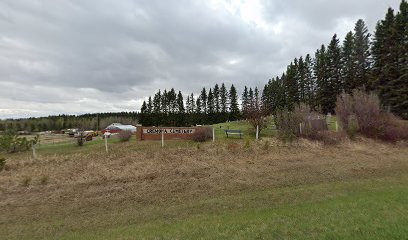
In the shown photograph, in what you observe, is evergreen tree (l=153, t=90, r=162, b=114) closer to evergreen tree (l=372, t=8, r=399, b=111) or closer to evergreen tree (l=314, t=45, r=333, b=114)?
evergreen tree (l=314, t=45, r=333, b=114)

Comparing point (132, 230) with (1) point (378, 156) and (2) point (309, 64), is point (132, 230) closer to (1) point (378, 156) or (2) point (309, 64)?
(1) point (378, 156)

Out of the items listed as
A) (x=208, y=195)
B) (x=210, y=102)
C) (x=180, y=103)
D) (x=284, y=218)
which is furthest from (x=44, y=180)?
(x=210, y=102)

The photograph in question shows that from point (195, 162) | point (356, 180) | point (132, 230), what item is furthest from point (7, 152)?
point (356, 180)

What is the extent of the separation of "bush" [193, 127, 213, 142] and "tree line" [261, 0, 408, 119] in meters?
6.25

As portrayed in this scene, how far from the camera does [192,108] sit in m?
102

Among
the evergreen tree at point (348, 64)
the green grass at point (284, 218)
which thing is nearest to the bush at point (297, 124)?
the green grass at point (284, 218)

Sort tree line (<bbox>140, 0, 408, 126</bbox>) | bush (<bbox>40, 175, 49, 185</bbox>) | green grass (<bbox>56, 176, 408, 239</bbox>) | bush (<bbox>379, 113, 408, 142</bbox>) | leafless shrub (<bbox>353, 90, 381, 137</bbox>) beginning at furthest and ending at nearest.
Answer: tree line (<bbox>140, 0, 408, 126</bbox>) < leafless shrub (<bbox>353, 90, 381, 137</bbox>) < bush (<bbox>379, 113, 408, 142</bbox>) < bush (<bbox>40, 175, 49, 185</bbox>) < green grass (<bbox>56, 176, 408, 239</bbox>)

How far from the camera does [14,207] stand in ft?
27.3

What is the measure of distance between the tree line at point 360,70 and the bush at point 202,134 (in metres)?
6.25

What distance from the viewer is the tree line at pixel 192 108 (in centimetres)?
8488

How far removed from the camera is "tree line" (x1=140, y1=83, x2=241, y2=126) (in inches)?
3342

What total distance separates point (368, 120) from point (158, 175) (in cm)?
1972

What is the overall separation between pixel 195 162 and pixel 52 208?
666cm

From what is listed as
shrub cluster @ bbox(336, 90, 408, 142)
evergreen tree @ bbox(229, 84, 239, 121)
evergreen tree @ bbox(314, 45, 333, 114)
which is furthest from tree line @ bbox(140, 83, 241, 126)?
shrub cluster @ bbox(336, 90, 408, 142)
